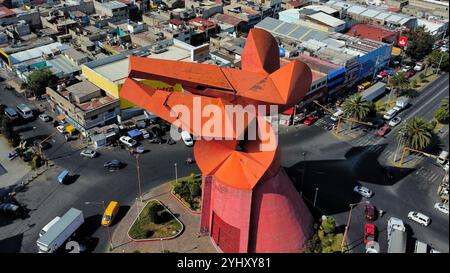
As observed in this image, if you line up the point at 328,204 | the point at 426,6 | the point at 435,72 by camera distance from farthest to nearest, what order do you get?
the point at 426,6 < the point at 435,72 < the point at 328,204

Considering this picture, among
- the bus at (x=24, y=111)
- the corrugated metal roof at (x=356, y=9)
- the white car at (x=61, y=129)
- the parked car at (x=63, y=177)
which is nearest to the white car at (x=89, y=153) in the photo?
the parked car at (x=63, y=177)

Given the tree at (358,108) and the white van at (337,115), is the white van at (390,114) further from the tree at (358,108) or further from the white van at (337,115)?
the white van at (337,115)

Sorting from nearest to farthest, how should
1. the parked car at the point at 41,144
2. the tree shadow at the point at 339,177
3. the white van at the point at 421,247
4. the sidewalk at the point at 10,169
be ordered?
1. the white van at the point at 421,247
2. the tree shadow at the point at 339,177
3. the sidewalk at the point at 10,169
4. the parked car at the point at 41,144

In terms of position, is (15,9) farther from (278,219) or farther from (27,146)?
(278,219)

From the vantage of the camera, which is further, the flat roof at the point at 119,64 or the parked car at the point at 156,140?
the flat roof at the point at 119,64

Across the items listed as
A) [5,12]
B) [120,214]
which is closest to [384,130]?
[120,214]

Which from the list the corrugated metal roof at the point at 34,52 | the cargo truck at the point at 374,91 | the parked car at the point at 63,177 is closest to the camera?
the parked car at the point at 63,177
